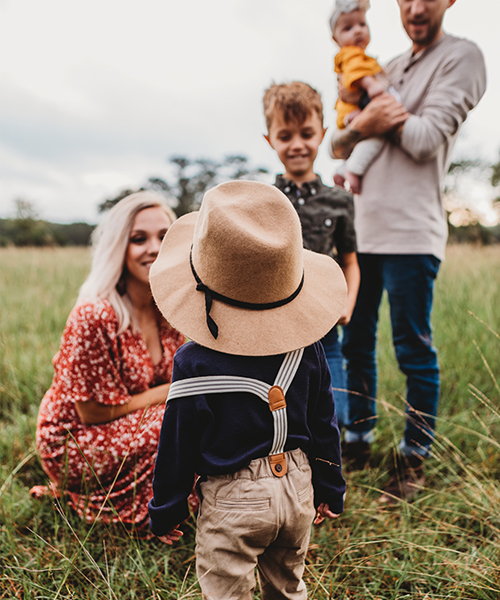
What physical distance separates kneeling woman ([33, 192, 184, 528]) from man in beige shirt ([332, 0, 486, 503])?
1.13 meters

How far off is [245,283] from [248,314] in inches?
3.4

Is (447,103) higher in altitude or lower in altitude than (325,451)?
higher

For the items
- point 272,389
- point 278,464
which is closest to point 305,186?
point 272,389

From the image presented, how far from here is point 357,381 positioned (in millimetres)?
2559

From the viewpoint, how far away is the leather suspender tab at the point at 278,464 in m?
1.12

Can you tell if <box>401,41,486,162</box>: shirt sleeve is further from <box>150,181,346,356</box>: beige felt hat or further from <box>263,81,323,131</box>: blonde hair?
<box>150,181,346,356</box>: beige felt hat

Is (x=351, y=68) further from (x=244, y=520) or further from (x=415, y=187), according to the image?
(x=244, y=520)

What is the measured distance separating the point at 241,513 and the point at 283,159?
1540 millimetres

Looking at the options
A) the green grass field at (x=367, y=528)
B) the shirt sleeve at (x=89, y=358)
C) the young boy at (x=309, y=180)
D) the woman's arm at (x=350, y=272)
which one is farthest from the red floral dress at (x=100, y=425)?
the woman's arm at (x=350, y=272)

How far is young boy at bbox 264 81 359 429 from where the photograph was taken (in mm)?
1920

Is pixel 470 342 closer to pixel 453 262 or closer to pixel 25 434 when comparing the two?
pixel 25 434

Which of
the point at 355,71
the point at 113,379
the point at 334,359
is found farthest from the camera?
the point at 355,71

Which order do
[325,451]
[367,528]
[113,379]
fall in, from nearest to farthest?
[325,451]
[367,528]
[113,379]

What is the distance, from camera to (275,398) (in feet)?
3.60
